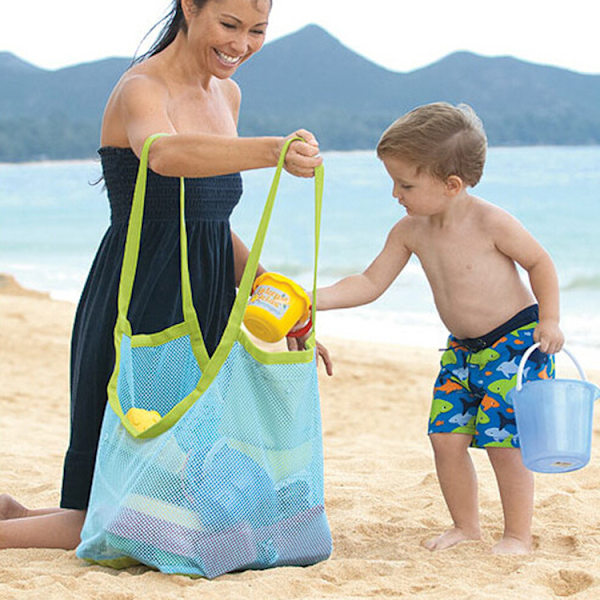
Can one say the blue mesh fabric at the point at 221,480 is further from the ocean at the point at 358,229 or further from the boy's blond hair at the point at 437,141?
the ocean at the point at 358,229

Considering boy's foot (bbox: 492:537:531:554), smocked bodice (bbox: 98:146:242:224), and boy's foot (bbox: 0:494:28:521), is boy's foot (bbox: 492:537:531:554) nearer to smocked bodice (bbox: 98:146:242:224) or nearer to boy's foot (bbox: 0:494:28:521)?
smocked bodice (bbox: 98:146:242:224)

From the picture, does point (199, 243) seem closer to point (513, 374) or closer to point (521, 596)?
point (513, 374)

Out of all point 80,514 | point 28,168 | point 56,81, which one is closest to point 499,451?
point 80,514

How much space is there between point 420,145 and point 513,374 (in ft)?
2.22

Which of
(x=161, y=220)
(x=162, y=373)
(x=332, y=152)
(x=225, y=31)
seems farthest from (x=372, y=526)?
(x=332, y=152)

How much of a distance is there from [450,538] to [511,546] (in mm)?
185

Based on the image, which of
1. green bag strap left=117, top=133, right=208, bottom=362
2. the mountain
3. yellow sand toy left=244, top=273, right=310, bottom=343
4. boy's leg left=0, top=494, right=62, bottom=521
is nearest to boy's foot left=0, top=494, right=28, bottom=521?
boy's leg left=0, top=494, right=62, bottom=521

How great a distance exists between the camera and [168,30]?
2.71m

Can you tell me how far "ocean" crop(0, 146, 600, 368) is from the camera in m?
9.62

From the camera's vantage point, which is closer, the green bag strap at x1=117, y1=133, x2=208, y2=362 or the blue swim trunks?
the green bag strap at x1=117, y1=133, x2=208, y2=362

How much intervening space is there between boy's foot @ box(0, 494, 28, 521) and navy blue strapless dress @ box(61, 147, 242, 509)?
29 cm

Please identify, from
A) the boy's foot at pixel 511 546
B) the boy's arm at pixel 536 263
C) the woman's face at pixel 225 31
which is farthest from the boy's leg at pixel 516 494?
the woman's face at pixel 225 31

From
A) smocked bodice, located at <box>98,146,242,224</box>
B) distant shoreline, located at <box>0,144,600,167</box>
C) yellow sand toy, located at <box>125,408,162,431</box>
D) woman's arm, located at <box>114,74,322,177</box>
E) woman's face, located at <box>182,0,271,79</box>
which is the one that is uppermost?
distant shoreline, located at <box>0,144,600,167</box>

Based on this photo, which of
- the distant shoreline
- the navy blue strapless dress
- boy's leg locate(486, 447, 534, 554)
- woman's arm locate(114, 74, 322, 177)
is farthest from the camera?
the distant shoreline
